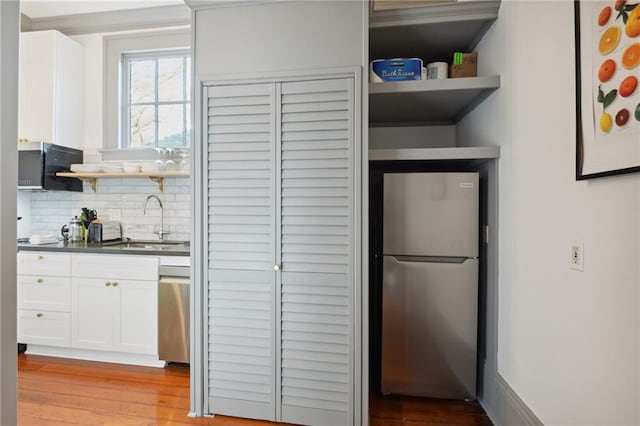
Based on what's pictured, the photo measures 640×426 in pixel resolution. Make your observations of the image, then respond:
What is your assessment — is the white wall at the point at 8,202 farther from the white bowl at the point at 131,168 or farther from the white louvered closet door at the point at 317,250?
the white bowl at the point at 131,168

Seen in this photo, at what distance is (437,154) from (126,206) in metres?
2.82

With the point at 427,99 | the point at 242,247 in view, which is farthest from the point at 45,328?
the point at 427,99

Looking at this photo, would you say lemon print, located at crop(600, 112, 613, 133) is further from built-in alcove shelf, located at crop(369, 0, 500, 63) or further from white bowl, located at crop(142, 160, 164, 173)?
white bowl, located at crop(142, 160, 164, 173)

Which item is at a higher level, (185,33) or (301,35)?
(185,33)

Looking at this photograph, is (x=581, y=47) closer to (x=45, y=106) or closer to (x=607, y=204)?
(x=607, y=204)

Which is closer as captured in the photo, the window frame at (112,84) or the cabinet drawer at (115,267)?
the cabinet drawer at (115,267)

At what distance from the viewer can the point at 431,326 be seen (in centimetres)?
218

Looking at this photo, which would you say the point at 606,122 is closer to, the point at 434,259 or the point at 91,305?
the point at 434,259

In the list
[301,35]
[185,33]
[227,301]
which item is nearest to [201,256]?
[227,301]

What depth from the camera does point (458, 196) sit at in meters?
2.13

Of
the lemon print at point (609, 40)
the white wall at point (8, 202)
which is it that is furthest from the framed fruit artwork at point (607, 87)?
the white wall at point (8, 202)

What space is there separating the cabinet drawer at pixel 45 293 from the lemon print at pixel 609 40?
3493 millimetres

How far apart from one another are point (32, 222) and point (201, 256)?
2548 millimetres

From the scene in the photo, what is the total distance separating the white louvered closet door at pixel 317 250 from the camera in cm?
A: 194
